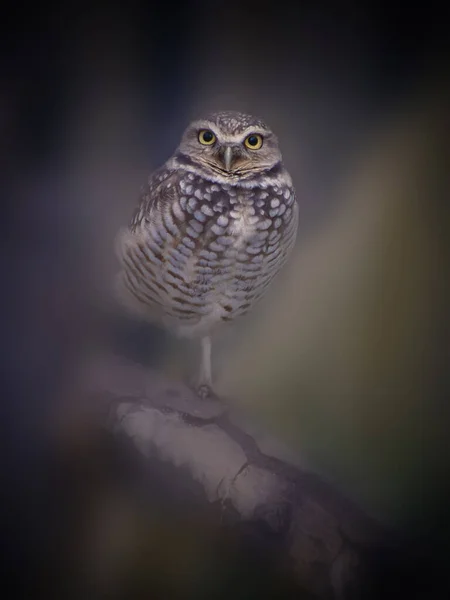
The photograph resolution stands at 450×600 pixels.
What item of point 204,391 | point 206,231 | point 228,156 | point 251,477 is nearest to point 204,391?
point 204,391

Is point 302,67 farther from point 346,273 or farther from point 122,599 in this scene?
point 122,599

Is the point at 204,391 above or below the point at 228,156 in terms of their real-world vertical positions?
below

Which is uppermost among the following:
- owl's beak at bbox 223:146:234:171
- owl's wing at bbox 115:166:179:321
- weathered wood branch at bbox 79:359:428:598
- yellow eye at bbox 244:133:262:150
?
yellow eye at bbox 244:133:262:150

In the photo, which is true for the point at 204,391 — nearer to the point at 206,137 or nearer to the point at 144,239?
the point at 144,239

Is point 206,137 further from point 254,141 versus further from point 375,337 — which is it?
point 375,337

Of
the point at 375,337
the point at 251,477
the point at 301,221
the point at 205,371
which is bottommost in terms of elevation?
the point at 251,477

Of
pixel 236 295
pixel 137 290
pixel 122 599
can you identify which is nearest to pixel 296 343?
pixel 236 295

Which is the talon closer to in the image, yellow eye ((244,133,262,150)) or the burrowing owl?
the burrowing owl

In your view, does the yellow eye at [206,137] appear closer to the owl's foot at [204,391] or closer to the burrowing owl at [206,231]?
the burrowing owl at [206,231]

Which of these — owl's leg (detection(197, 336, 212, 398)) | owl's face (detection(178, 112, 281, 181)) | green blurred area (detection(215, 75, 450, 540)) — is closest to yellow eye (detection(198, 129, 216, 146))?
owl's face (detection(178, 112, 281, 181))
